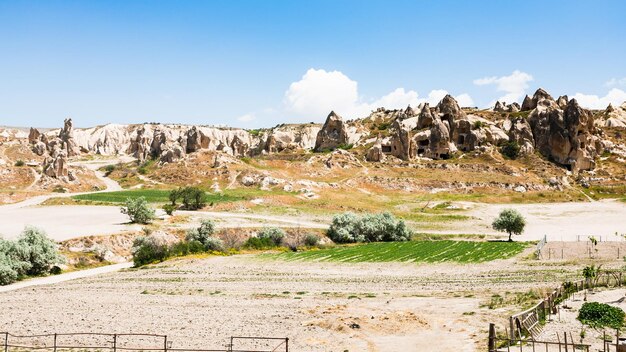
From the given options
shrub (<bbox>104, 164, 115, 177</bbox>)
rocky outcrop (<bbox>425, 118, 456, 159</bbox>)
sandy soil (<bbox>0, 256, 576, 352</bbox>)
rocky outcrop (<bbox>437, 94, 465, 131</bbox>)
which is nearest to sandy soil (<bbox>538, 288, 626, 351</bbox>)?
sandy soil (<bbox>0, 256, 576, 352</bbox>)

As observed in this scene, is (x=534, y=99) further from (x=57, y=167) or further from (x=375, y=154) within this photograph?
(x=57, y=167)

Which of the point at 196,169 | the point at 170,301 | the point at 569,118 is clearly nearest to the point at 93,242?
the point at 170,301

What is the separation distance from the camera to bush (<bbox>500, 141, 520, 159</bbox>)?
455 feet

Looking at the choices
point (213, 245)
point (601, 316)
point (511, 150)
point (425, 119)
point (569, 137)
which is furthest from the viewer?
point (425, 119)

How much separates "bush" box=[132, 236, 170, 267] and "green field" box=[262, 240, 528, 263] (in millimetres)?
11170

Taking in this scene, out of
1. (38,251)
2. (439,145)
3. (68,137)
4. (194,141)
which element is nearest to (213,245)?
(38,251)

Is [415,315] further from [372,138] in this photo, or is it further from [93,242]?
[372,138]

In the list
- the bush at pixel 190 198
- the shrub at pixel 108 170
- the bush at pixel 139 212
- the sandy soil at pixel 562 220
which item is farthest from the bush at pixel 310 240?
the shrub at pixel 108 170

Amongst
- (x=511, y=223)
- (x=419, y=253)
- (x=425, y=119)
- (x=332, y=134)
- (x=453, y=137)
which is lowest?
(x=419, y=253)

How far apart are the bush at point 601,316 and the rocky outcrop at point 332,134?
5476 inches

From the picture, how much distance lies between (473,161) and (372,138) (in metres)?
36.9

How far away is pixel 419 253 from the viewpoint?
183ft

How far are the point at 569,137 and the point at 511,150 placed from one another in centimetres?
1493

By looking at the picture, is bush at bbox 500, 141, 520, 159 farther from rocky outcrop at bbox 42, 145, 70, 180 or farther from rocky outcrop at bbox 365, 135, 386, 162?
rocky outcrop at bbox 42, 145, 70, 180
